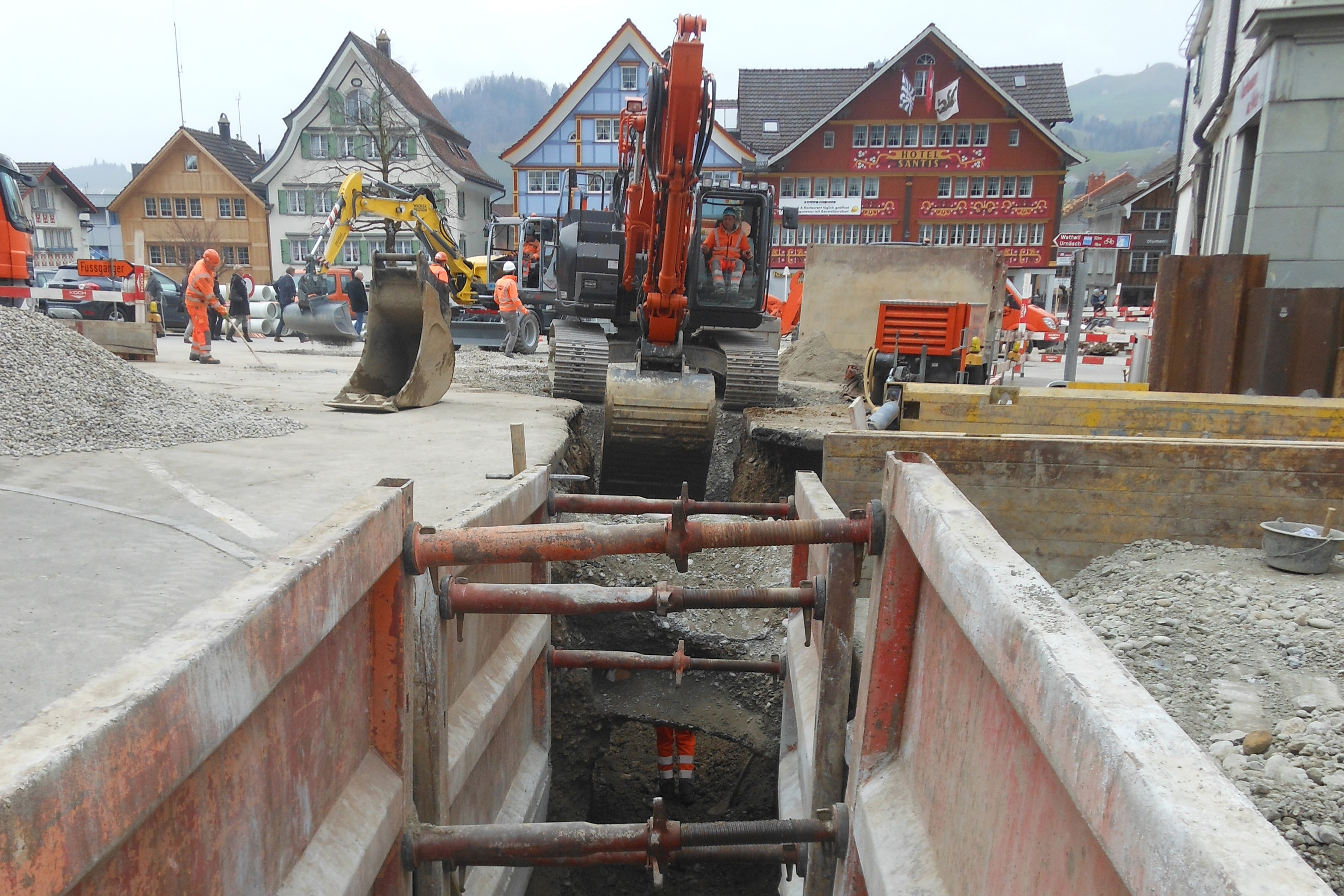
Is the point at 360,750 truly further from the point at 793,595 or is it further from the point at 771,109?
the point at 771,109

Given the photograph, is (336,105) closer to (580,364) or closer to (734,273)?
(580,364)

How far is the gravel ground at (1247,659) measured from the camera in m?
2.37

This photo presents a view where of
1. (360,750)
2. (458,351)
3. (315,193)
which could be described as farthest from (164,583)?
(315,193)

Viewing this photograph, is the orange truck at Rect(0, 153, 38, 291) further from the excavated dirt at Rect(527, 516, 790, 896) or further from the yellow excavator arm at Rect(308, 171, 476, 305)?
the excavated dirt at Rect(527, 516, 790, 896)

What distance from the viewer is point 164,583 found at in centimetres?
401

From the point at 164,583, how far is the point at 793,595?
2.84m

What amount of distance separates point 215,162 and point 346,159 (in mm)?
8848

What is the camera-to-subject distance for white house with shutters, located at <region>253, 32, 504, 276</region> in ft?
131

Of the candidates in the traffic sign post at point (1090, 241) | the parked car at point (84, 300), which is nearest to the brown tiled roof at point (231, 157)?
the parked car at point (84, 300)

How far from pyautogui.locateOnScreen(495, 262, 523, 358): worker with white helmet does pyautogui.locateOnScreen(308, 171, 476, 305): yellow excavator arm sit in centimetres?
174

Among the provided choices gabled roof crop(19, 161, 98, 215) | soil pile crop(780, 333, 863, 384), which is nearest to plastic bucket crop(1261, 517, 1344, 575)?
soil pile crop(780, 333, 863, 384)

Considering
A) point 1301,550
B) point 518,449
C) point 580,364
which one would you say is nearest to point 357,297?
point 580,364

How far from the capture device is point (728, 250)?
987 centimetres

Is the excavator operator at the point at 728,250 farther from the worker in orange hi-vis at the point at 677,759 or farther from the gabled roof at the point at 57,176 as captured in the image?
the gabled roof at the point at 57,176
